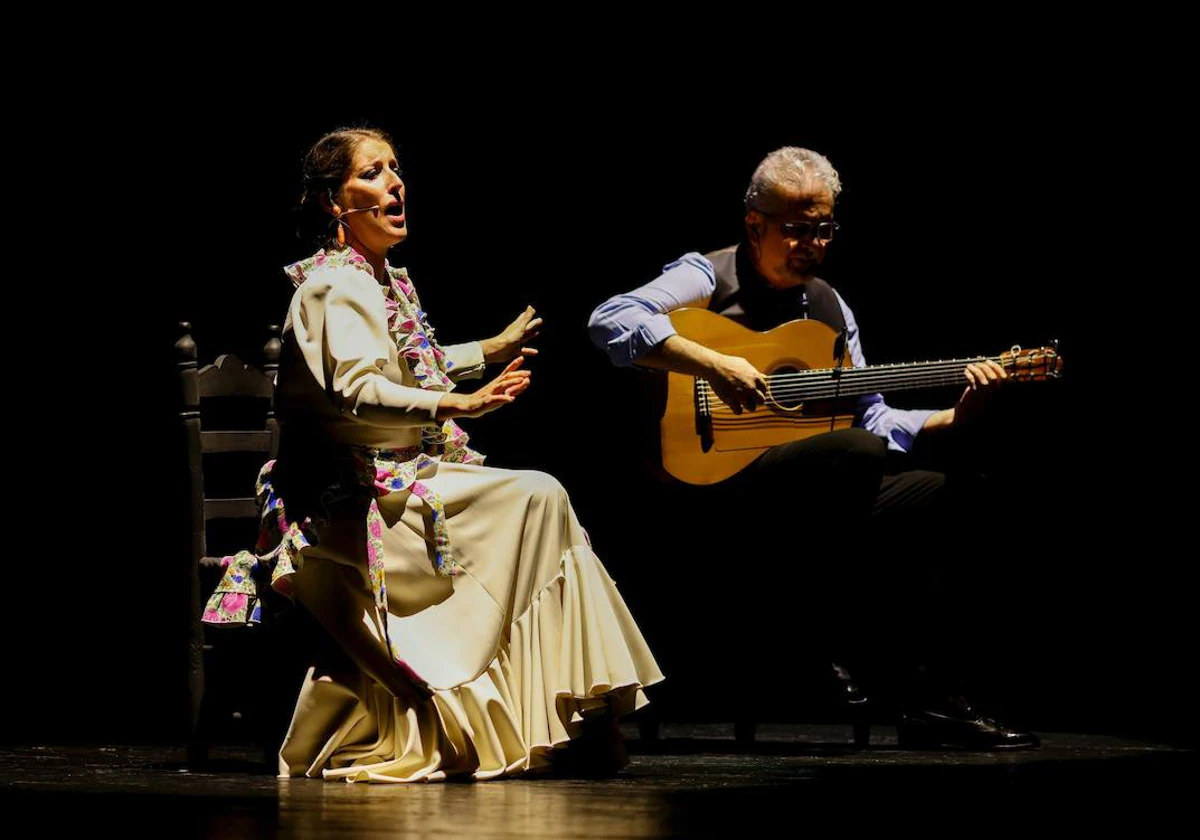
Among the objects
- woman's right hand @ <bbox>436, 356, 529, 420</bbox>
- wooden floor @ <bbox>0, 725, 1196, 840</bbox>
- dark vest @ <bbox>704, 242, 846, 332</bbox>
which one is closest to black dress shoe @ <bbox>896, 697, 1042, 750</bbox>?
wooden floor @ <bbox>0, 725, 1196, 840</bbox>

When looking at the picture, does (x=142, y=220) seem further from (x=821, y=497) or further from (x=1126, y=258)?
(x=1126, y=258)

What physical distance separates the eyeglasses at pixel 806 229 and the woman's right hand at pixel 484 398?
113 cm

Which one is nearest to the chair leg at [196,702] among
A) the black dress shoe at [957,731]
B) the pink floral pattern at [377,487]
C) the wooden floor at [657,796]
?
the wooden floor at [657,796]

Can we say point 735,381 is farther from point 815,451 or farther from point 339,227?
point 339,227

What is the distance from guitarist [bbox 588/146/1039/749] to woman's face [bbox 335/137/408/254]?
0.67 metres

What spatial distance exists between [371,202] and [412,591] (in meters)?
0.81

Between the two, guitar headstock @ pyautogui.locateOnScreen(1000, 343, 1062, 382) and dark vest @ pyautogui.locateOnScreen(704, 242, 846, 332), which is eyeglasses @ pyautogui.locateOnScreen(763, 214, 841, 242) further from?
guitar headstock @ pyautogui.locateOnScreen(1000, 343, 1062, 382)

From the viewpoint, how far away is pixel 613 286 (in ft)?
16.1

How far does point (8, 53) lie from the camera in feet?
14.9

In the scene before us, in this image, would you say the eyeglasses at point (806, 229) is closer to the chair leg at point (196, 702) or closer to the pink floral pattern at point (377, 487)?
the pink floral pattern at point (377, 487)

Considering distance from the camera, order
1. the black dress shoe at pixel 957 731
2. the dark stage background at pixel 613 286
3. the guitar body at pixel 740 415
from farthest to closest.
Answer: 1. the dark stage background at pixel 613 286
2. the guitar body at pixel 740 415
3. the black dress shoe at pixel 957 731

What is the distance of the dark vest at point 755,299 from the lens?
403 centimetres

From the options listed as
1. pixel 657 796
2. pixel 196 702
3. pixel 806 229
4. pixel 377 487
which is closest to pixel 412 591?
pixel 377 487

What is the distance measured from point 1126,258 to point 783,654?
161 centimetres
